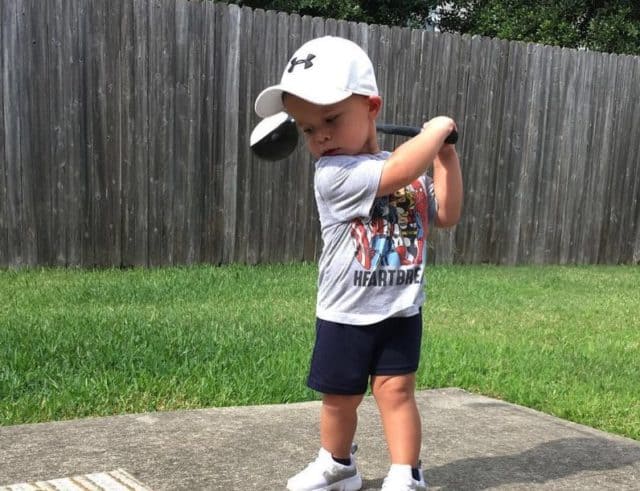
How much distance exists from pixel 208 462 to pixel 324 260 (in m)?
0.74

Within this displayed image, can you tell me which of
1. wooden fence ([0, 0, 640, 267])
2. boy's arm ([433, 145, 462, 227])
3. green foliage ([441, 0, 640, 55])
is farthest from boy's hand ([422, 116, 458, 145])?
green foliage ([441, 0, 640, 55])

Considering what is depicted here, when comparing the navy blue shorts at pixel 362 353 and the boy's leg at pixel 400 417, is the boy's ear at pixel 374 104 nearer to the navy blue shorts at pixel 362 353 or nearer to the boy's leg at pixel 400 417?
the navy blue shorts at pixel 362 353

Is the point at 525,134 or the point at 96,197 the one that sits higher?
the point at 525,134

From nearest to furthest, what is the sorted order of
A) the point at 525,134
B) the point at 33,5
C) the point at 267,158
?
the point at 267,158, the point at 33,5, the point at 525,134

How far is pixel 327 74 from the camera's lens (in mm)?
1923

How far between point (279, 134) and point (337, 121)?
0.29m

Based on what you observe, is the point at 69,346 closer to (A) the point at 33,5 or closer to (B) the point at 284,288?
(B) the point at 284,288

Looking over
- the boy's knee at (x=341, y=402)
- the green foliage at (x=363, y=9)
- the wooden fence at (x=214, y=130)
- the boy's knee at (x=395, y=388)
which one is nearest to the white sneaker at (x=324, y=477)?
the boy's knee at (x=341, y=402)

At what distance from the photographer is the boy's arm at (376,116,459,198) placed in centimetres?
192

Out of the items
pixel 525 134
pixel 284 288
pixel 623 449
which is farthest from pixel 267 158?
pixel 525 134

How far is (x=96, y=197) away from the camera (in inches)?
234

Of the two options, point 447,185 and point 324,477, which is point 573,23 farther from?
point 324,477

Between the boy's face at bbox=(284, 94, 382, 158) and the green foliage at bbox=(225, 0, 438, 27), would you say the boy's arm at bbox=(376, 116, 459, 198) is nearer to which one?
the boy's face at bbox=(284, 94, 382, 158)

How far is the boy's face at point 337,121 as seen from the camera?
1973 mm
